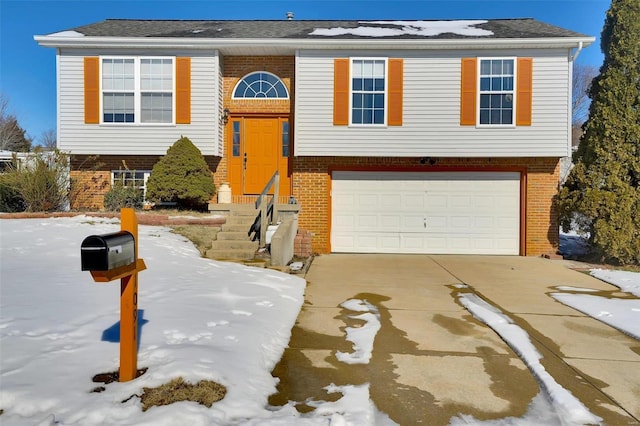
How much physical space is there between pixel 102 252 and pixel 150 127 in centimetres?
977

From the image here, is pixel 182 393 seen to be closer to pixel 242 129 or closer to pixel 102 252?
pixel 102 252

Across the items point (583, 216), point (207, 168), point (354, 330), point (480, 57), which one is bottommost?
point (354, 330)

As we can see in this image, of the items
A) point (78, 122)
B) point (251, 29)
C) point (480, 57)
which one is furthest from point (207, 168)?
point (480, 57)

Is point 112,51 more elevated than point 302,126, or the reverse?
point 112,51

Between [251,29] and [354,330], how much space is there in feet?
34.9

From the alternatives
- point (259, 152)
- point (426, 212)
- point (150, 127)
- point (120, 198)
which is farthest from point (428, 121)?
point (120, 198)

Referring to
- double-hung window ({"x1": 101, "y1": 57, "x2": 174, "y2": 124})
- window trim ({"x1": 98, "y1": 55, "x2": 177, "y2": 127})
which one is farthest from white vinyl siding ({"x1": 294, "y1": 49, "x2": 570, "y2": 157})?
double-hung window ({"x1": 101, "y1": 57, "x2": 174, "y2": 124})

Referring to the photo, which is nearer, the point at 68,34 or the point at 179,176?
the point at 179,176

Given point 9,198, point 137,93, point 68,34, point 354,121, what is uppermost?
point 68,34

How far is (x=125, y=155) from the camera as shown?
11.7 metres

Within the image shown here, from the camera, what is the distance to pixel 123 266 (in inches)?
105

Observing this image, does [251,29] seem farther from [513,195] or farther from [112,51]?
[513,195]

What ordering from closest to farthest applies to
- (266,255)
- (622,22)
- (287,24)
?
(266,255) < (622,22) < (287,24)

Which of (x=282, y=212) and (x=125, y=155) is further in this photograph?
(x=125, y=155)
